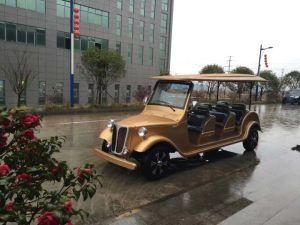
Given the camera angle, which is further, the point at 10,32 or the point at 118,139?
the point at 10,32

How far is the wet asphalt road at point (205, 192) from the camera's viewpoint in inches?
191

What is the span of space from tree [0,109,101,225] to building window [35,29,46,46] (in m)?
28.7

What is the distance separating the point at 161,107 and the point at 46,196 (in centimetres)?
530

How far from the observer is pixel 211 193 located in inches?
232

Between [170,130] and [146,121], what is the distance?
57cm

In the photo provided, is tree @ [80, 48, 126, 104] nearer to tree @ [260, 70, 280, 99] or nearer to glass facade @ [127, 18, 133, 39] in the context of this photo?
glass facade @ [127, 18, 133, 39]

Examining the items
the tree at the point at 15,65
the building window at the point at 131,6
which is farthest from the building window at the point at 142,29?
the tree at the point at 15,65

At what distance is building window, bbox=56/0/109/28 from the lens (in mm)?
30236

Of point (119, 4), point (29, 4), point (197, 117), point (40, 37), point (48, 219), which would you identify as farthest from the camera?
point (119, 4)

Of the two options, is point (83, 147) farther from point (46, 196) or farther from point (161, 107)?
point (46, 196)

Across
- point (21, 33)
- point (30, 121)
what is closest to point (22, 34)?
point (21, 33)

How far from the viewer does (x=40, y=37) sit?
29.3m

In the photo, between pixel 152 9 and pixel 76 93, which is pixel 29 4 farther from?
pixel 152 9

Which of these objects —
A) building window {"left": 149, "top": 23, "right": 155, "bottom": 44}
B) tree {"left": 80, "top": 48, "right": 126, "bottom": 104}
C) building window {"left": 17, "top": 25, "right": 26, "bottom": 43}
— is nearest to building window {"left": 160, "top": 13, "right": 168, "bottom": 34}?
building window {"left": 149, "top": 23, "right": 155, "bottom": 44}
